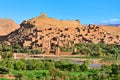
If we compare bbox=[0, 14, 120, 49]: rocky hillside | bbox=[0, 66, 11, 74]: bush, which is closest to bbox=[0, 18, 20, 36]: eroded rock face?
bbox=[0, 14, 120, 49]: rocky hillside

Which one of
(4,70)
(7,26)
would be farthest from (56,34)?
(4,70)

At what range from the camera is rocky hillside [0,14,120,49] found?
6444 centimetres

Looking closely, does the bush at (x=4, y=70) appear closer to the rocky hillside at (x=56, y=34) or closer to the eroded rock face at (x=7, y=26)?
the rocky hillside at (x=56, y=34)

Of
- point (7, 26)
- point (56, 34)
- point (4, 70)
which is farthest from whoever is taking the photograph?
point (7, 26)

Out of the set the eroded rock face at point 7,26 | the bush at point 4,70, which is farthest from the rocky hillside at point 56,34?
the bush at point 4,70

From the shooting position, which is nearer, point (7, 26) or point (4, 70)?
point (4, 70)

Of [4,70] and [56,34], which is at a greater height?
[56,34]

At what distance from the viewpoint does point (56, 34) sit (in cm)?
7025

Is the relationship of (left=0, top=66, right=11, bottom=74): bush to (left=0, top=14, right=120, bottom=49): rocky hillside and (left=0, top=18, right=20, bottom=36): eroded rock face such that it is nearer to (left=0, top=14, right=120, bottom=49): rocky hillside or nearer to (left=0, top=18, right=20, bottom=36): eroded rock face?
(left=0, top=14, right=120, bottom=49): rocky hillside

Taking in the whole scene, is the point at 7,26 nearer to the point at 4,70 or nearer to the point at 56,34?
the point at 56,34

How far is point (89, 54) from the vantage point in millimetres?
50812

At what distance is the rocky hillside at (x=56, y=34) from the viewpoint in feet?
211

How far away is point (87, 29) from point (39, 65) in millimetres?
42583

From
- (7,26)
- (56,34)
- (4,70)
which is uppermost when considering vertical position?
(7,26)
